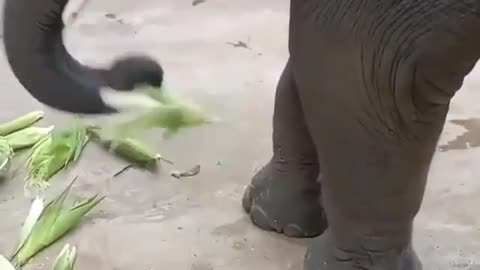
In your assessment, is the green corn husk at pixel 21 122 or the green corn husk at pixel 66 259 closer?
the green corn husk at pixel 66 259

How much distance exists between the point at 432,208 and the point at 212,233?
28cm

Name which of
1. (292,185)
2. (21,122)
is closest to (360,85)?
(292,185)

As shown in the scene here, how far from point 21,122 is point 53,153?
4.5 inches

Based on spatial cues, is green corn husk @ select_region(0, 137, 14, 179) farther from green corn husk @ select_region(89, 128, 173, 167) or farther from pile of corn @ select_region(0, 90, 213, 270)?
green corn husk @ select_region(89, 128, 173, 167)

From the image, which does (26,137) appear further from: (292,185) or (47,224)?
(292,185)

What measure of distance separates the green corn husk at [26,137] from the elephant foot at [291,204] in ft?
1.14

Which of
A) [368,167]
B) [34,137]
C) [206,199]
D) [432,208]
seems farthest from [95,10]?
[368,167]

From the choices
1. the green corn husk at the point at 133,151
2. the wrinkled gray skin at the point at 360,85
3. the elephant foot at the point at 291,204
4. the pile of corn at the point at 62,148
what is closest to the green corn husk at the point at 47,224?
the pile of corn at the point at 62,148

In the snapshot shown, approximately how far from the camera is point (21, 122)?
1.59m

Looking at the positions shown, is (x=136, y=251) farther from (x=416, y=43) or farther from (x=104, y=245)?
(x=416, y=43)

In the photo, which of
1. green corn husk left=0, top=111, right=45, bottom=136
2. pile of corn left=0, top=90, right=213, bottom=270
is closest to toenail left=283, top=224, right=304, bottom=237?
pile of corn left=0, top=90, right=213, bottom=270

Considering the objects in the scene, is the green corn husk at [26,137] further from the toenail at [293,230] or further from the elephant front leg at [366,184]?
the elephant front leg at [366,184]

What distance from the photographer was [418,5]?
97 cm

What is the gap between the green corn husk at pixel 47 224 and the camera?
4.32ft
